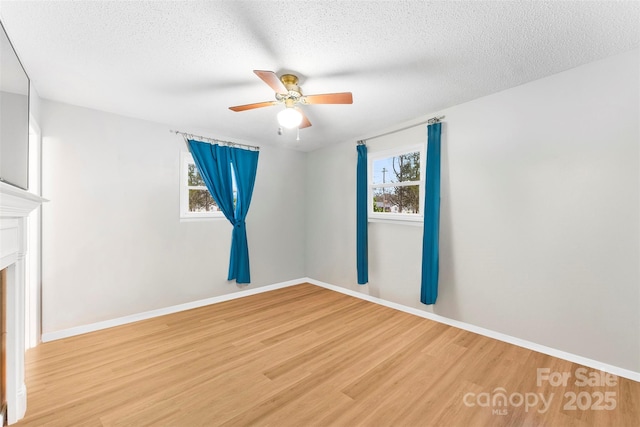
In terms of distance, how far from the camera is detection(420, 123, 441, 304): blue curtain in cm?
296

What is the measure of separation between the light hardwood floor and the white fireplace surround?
149 mm

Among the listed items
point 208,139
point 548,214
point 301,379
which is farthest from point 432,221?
point 208,139

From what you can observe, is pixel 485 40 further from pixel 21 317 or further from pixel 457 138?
pixel 21 317

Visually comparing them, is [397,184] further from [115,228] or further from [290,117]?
[115,228]

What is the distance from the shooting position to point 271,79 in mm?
1896

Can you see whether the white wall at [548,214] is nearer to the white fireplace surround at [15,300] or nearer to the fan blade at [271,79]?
the fan blade at [271,79]

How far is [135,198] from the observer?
10.4 feet

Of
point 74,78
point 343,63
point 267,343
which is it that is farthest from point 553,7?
point 74,78

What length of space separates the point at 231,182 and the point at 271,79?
2.20 meters

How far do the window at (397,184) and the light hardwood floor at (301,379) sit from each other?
139 centimetres

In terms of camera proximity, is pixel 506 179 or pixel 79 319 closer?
pixel 506 179

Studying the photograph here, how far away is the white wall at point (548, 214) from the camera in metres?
2.02

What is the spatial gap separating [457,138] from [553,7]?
1442mm

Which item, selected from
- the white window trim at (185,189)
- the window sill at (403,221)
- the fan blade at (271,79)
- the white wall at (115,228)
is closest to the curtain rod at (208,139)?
the white wall at (115,228)
